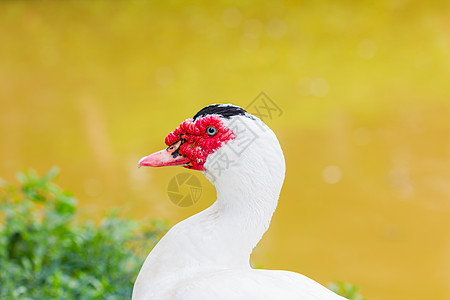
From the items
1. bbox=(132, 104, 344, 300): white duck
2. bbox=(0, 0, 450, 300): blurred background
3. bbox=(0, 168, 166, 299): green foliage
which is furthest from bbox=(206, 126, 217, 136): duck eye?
bbox=(0, 0, 450, 300): blurred background

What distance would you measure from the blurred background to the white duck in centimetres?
143

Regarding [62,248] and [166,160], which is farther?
[62,248]

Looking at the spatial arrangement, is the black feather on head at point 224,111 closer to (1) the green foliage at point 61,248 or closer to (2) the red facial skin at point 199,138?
(2) the red facial skin at point 199,138

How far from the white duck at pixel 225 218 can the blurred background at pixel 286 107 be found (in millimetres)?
1434

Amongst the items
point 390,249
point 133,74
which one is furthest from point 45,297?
point 133,74

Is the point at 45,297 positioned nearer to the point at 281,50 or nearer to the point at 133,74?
the point at 133,74

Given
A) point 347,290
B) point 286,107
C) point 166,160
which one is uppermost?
point 286,107

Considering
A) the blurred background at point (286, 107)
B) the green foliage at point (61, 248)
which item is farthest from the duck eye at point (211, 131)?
the blurred background at point (286, 107)

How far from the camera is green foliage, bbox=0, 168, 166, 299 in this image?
1.82m

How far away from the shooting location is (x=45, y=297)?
5.77ft

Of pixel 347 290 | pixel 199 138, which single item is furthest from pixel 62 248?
pixel 199 138

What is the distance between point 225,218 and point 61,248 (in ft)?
3.44

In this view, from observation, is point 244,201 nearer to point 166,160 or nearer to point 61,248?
point 166,160

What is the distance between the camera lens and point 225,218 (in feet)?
3.65
